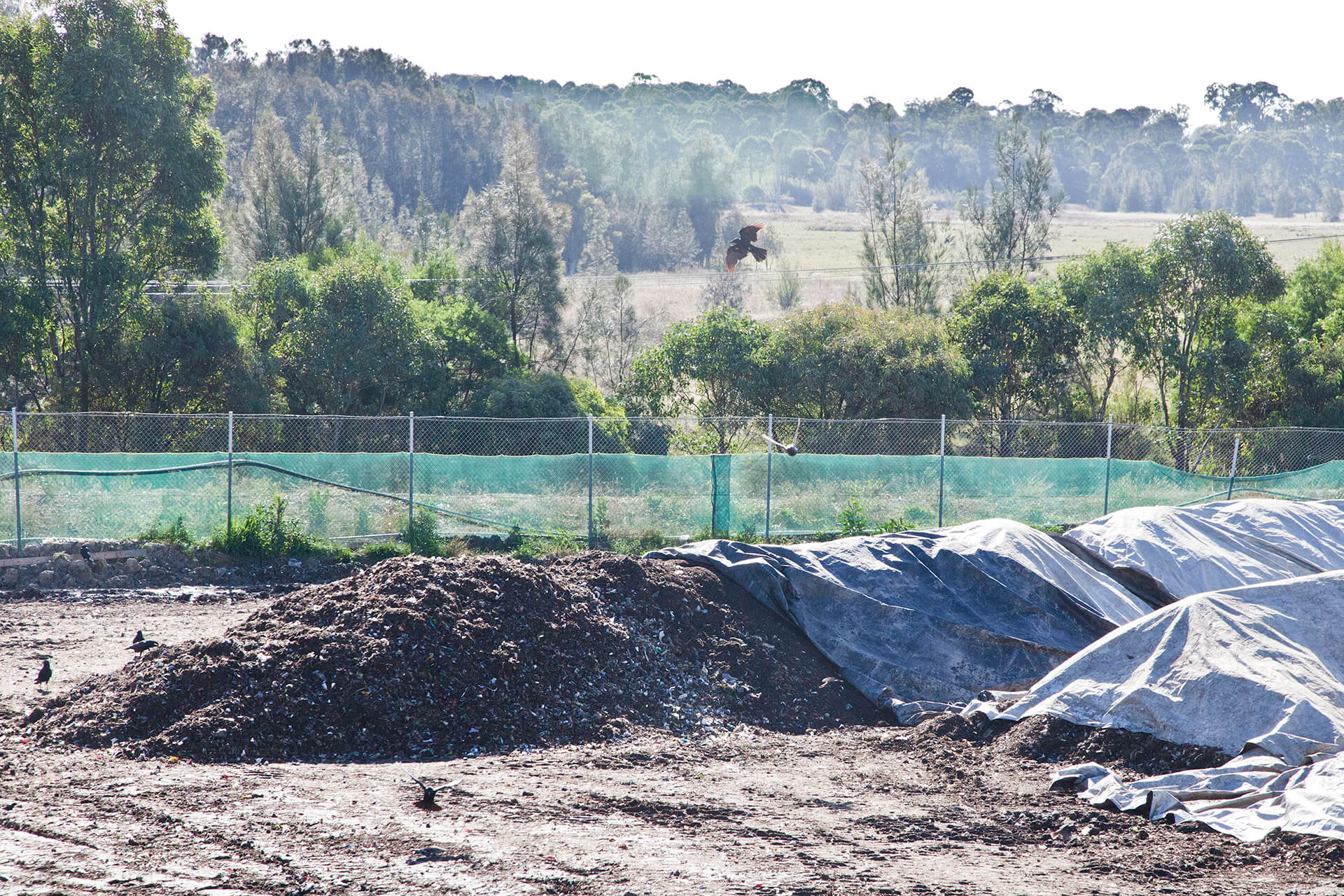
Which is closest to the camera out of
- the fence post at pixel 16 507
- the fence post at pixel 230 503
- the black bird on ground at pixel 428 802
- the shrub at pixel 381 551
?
the black bird on ground at pixel 428 802

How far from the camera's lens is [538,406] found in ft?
67.7

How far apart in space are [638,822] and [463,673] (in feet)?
7.23

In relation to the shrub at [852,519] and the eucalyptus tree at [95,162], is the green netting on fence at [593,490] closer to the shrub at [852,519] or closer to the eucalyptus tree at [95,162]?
the shrub at [852,519]

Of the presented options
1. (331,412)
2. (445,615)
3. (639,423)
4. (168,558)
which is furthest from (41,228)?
(445,615)

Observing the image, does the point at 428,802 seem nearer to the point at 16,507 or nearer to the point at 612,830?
the point at 612,830

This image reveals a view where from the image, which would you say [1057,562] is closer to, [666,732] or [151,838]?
[666,732]

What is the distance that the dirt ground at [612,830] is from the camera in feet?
16.0

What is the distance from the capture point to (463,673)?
7.32 m

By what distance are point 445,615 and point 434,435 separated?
1084 centimetres

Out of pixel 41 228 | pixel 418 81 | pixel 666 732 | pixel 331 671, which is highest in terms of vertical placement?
pixel 418 81

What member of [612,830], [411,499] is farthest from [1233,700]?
[411,499]

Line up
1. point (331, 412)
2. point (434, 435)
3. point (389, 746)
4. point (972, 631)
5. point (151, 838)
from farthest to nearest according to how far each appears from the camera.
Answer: point (331, 412) → point (434, 435) → point (972, 631) → point (389, 746) → point (151, 838)

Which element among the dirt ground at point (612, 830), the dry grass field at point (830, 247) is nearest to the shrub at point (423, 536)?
the dirt ground at point (612, 830)

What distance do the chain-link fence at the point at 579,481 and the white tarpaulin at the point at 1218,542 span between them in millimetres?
3493
